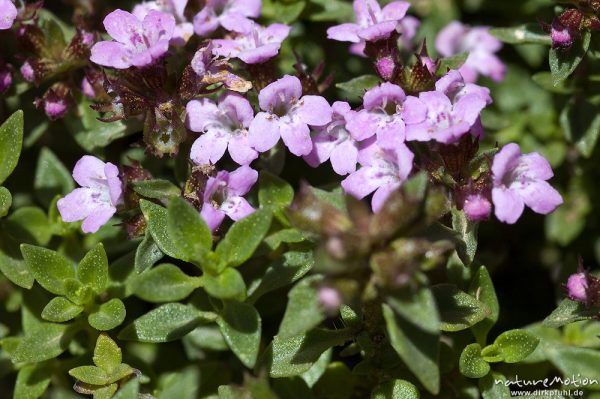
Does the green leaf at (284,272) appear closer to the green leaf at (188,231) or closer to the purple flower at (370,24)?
the green leaf at (188,231)

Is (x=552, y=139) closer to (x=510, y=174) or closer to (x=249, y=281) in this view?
(x=510, y=174)

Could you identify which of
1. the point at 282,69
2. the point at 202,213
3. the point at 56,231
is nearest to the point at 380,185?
the point at 202,213

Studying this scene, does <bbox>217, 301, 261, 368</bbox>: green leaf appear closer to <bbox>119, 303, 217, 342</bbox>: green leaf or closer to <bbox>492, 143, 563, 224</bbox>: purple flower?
<bbox>119, 303, 217, 342</bbox>: green leaf

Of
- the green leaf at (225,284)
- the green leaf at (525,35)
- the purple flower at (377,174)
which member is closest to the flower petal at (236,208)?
the green leaf at (225,284)

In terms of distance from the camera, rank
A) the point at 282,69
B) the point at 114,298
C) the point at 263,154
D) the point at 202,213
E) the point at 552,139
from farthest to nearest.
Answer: the point at 552,139, the point at 282,69, the point at 263,154, the point at 114,298, the point at 202,213

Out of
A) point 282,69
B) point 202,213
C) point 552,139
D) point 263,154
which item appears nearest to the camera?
point 202,213

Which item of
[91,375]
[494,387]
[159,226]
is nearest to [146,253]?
[159,226]
